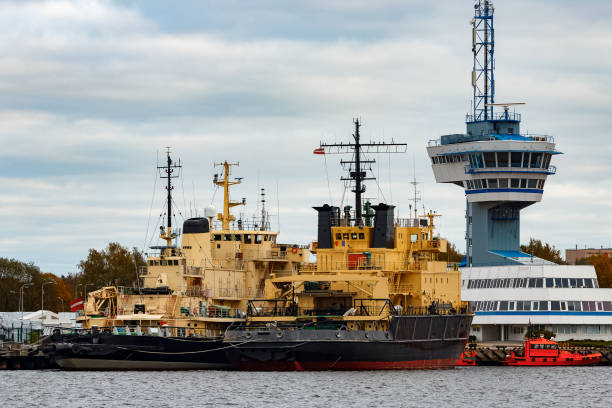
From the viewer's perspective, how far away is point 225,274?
84938 mm

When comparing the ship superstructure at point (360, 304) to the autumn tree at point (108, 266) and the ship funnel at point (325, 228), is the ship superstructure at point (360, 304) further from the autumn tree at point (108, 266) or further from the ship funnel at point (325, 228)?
the autumn tree at point (108, 266)

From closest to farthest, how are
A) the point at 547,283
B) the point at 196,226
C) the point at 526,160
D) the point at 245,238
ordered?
the point at 196,226 → the point at 245,238 → the point at 547,283 → the point at 526,160

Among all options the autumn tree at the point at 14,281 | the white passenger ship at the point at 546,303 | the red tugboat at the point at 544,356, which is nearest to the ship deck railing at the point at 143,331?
the red tugboat at the point at 544,356

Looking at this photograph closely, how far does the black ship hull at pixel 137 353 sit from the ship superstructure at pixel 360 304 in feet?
8.19

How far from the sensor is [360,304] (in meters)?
76.1

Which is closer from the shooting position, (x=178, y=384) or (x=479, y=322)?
(x=178, y=384)

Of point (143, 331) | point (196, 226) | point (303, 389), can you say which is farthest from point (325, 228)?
point (303, 389)

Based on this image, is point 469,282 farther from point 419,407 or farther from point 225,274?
point 419,407

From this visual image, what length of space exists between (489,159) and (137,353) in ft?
155

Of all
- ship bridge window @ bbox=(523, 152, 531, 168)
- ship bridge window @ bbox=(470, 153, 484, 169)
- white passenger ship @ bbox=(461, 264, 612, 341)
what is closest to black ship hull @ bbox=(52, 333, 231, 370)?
white passenger ship @ bbox=(461, 264, 612, 341)

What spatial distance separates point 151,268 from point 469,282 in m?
35.7

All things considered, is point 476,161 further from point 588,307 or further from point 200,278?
point 200,278

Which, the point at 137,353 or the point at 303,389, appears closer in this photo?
the point at 303,389

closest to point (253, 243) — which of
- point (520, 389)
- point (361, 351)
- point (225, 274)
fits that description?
point (225, 274)
